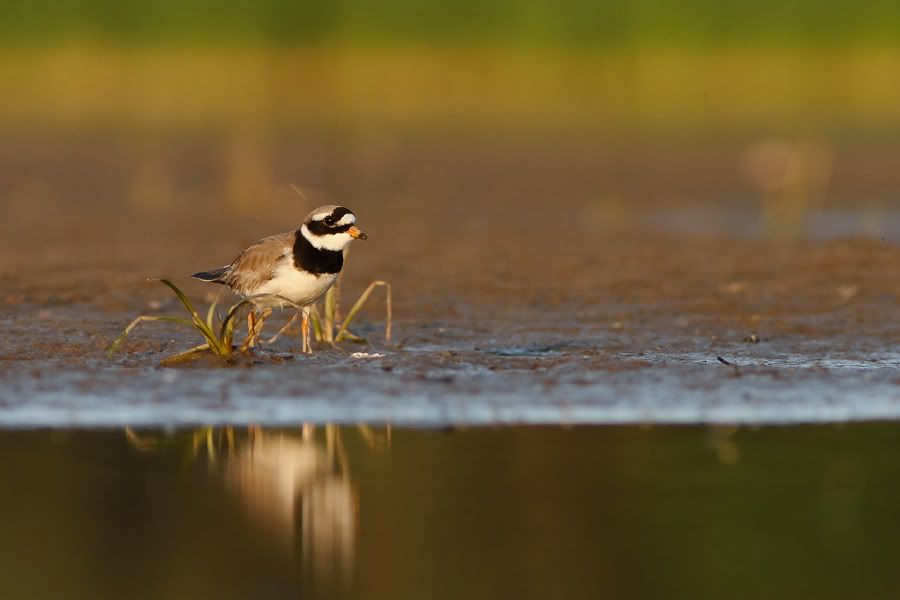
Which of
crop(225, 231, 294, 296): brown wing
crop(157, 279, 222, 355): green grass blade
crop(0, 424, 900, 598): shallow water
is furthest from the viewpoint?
crop(225, 231, 294, 296): brown wing

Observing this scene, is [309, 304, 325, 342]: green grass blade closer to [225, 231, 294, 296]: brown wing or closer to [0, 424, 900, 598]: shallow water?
[225, 231, 294, 296]: brown wing

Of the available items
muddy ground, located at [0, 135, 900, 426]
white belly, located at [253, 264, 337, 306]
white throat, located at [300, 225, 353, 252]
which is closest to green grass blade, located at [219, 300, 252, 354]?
muddy ground, located at [0, 135, 900, 426]

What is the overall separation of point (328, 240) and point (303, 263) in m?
0.20

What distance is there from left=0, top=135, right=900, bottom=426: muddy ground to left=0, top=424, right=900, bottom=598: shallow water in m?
0.51

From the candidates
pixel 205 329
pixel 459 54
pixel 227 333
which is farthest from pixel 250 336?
pixel 459 54

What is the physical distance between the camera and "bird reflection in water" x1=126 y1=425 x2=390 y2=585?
5109 mm

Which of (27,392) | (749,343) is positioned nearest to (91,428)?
(27,392)

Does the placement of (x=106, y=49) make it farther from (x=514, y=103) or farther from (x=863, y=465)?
(x=863, y=465)

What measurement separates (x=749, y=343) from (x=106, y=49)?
21787 millimetres

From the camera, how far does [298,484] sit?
5883mm

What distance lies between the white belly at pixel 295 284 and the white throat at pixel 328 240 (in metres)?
0.15

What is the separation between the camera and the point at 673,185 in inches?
776

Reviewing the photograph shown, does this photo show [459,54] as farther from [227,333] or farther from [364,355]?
[227,333]

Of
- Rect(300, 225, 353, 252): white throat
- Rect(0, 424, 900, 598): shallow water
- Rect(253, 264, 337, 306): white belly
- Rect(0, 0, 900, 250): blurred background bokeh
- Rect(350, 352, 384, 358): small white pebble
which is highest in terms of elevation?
Rect(0, 0, 900, 250): blurred background bokeh
